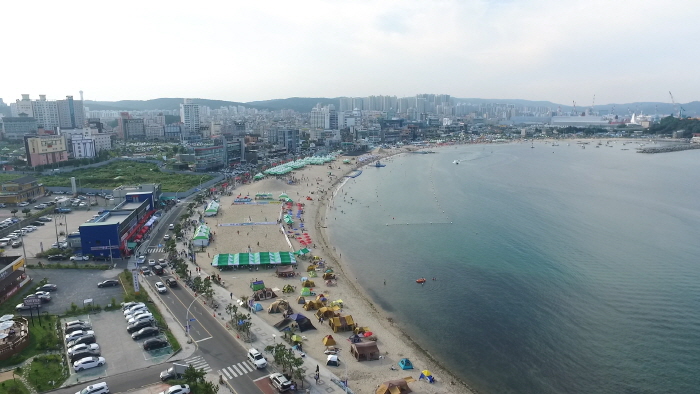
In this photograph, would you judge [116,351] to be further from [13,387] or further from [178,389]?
[178,389]

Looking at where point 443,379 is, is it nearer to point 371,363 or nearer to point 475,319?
point 371,363

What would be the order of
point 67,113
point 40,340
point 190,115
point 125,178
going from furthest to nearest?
point 190,115 < point 67,113 < point 125,178 < point 40,340

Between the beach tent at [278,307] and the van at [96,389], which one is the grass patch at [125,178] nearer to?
the beach tent at [278,307]

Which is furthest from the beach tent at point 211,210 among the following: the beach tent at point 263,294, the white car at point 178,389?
the white car at point 178,389

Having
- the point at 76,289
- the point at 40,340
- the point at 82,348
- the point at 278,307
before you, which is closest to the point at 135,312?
the point at 82,348

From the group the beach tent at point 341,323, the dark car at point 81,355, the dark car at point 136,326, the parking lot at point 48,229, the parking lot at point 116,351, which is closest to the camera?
the parking lot at point 116,351

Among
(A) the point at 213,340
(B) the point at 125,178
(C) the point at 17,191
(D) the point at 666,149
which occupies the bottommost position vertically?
(A) the point at 213,340
